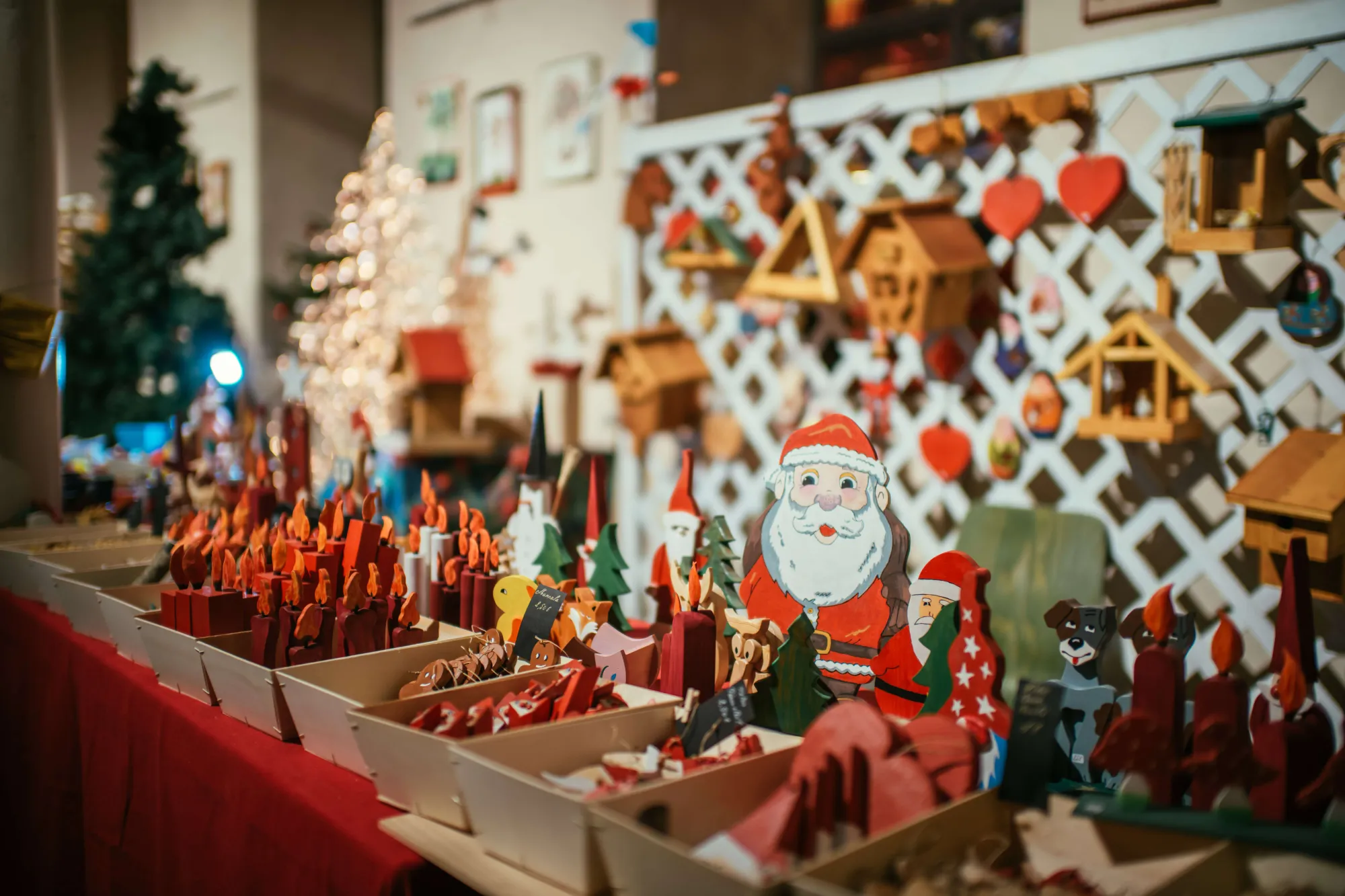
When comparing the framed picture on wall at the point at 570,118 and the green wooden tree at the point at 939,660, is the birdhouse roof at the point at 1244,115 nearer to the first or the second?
the green wooden tree at the point at 939,660

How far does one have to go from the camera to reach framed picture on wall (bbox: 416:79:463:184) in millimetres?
4938

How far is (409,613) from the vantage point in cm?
146

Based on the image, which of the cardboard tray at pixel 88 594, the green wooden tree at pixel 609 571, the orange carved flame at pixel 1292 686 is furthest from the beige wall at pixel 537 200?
the orange carved flame at pixel 1292 686

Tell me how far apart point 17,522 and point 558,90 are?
9.04 ft

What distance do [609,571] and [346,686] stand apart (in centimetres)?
41

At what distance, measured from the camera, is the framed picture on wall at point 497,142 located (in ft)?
15.0

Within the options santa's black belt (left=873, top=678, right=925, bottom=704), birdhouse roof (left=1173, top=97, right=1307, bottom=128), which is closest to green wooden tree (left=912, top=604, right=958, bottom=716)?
santa's black belt (left=873, top=678, right=925, bottom=704)

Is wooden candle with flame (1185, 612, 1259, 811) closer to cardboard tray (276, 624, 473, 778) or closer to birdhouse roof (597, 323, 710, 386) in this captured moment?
cardboard tray (276, 624, 473, 778)

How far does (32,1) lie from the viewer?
8.16ft

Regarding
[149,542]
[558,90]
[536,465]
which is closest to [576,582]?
[536,465]

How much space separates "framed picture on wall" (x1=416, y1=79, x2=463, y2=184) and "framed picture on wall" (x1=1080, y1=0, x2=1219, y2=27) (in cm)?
317

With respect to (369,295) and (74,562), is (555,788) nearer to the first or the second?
(74,562)

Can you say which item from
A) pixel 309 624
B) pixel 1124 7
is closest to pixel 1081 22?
pixel 1124 7

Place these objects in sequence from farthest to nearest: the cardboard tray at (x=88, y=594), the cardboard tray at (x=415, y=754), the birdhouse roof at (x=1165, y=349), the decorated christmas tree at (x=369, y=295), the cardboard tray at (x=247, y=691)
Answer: the decorated christmas tree at (x=369, y=295), the birdhouse roof at (x=1165, y=349), the cardboard tray at (x=88, y=594), the cardboard tray at (x=247, y=691), the cardboard tray at (x=415, y=754)
